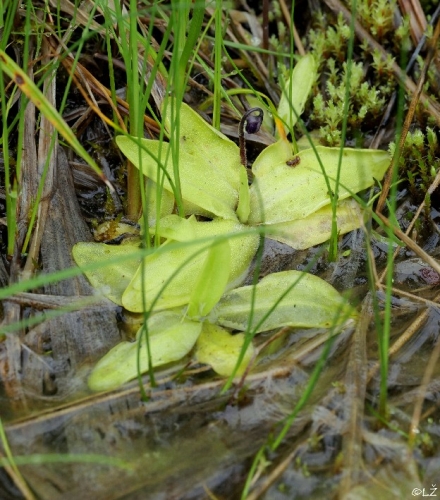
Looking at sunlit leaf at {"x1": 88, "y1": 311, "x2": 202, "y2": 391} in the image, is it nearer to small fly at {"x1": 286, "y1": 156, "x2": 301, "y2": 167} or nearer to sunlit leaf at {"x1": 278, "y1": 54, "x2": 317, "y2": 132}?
small fly at {"x1": 286, "y1": 156, "x2": 301, "y2": 167}

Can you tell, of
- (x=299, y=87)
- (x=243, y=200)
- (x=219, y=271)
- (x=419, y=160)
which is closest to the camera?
(x=219, y=271)

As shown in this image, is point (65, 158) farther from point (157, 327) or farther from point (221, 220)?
point (157, 327)

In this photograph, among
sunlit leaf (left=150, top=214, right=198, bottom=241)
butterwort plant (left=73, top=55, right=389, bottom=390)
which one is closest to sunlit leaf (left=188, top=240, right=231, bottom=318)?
butterwort plant (left=73, top=55, right=389, bottom=390)

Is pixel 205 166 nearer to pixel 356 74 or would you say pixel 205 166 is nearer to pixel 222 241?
pixel 222 241

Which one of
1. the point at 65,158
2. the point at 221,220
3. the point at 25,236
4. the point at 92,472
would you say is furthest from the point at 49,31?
the point at 92,472

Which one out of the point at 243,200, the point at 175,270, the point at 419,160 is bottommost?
the point at 175,270

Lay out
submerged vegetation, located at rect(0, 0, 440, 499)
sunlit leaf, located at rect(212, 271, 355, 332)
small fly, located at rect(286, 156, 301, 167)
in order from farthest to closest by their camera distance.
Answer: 1. small fly, located at rect(286, 156, 301, 167)
2. sunlit leaf, located at rect(212, 271, 355, 332)
3. submerged vegetation, located at rect(0, 0, 440, 499)

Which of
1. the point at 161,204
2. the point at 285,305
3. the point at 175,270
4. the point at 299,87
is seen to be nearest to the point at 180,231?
the point at 175,270
